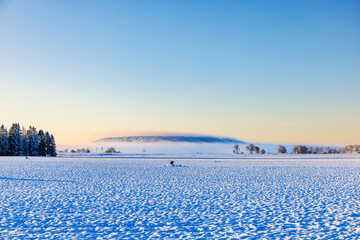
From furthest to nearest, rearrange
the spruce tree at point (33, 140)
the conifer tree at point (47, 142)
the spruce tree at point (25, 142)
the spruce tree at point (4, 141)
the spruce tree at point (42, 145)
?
the conifer tree at point (47, 142), the spruce tree at point (42, 145), the spruce tree at point (33, 140), the spruce tree at point (25, 142), the spruce tree at point (4, 141)

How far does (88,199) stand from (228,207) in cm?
678

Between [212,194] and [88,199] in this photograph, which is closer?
[88,199]

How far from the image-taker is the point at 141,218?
10469mm

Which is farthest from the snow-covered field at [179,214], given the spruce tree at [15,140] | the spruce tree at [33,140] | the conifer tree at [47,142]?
the conifer tree at [47,142]

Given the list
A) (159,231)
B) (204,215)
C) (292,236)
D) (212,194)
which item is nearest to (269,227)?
(292,236)

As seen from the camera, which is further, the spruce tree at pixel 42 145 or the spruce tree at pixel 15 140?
the spruce tree at pixel 42 145

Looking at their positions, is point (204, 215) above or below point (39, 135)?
below

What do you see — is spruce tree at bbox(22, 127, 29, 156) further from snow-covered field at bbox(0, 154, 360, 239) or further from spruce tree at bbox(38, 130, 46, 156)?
snow-covered field at bbox(0, 154, 360, 239)

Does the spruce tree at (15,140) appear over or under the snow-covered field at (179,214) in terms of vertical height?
over

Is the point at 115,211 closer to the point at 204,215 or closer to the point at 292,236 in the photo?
the point at 204,215

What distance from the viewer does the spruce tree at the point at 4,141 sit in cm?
7975

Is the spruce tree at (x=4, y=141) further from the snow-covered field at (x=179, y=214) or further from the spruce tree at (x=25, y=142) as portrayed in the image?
the snow-covered field at (x=179, y=214)

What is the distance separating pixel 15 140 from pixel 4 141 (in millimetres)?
2620

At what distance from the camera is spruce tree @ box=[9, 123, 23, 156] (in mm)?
80875
